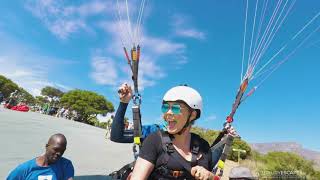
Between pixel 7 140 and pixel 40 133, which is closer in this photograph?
pixel 7 140

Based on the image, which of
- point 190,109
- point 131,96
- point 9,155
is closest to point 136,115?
point 131,96

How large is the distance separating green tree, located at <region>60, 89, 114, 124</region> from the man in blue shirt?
66840 mm

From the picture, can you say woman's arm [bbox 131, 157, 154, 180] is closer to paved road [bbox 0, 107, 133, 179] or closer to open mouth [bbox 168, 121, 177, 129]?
open mouth [bbox 168, 121, 177, 129]

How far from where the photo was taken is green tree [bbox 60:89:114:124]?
242 feet

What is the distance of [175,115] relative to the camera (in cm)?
307

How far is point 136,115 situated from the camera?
3.97 metres

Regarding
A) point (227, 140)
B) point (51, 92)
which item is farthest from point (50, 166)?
point (51, 92)

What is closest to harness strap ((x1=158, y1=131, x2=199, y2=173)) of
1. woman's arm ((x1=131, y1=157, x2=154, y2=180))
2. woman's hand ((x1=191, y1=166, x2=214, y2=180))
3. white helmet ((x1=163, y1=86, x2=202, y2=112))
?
woman's arm ((x1=131, y1=157, x2=154, y2=180))

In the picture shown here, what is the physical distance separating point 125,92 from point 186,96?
2.93 feet

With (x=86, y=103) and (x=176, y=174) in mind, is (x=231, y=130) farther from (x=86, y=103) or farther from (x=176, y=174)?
(x=86, y=103)

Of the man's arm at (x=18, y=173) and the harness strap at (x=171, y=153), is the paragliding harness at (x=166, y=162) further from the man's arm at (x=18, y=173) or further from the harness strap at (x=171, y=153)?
the man's arm at (x=18, y=173)

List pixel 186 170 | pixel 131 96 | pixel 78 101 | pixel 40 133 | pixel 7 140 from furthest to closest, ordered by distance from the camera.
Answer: pixel 78 101, pixel 40 133, pixel 7 140, pixel 131 96, pixel 186 170

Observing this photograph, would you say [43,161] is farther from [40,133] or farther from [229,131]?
[40,133]

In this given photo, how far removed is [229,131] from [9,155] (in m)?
10.1
